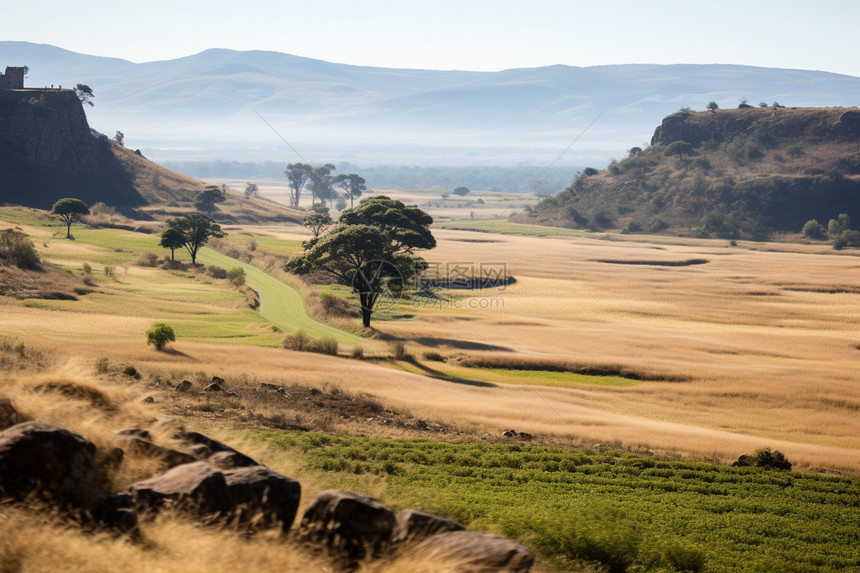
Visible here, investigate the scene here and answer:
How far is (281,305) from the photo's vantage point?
7306cm

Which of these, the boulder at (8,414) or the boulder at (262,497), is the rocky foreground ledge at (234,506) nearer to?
the boulder at (262,497)

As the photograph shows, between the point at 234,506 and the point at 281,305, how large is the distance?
6288cm

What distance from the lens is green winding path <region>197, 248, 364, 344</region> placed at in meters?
60.6

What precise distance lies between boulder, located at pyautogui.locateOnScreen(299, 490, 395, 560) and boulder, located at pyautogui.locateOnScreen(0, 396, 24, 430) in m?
5.44

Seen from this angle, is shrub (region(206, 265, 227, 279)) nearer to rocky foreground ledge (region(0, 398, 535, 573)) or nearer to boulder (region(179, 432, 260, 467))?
boulder (region(179, 432, 260, 467))

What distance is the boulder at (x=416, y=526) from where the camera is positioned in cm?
1136

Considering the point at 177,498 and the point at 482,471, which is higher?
the point at 177,498

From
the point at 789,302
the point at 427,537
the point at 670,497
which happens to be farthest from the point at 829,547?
the point at 789,302

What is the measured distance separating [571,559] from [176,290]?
66.5m

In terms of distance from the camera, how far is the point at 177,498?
11.0m

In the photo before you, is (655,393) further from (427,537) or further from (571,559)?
(427,537)

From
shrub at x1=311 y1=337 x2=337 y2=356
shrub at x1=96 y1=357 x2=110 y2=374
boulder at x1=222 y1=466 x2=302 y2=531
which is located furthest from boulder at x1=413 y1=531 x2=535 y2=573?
shrub at x1=311 y1=337 x2=337 y2=356

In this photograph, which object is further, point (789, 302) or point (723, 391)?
point (789, 302)

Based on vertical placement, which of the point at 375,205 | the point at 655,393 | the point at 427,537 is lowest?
the point at 655,393
